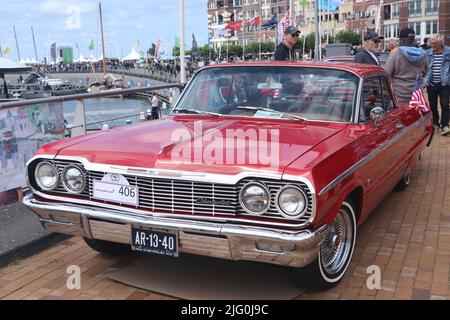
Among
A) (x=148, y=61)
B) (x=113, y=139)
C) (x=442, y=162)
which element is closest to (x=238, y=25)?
(x=148, y=61)

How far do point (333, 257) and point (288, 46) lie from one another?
408cm

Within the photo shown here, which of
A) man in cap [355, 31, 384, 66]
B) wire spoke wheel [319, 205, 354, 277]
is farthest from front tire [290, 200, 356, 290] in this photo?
man in cap [355, 31, 384, 66]

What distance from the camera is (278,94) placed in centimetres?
459

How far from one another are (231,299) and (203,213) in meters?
0.73

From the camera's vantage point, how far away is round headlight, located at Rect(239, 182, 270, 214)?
3188 mm

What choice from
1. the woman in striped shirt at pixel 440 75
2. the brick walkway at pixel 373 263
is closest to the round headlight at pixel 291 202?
the brick walkway at pixel 373 263

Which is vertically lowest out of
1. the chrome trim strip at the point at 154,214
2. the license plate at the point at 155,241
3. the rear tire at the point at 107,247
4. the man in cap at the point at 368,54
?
the rear tire at the point at 107,247

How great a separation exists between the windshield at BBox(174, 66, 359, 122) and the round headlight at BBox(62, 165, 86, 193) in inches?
57.4

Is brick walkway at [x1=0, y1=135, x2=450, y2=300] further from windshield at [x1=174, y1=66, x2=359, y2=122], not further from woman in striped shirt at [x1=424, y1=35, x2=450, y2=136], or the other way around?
woman in striped shirt at [x1=424, y1=35, x2=450, y2=136]

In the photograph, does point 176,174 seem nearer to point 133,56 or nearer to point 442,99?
point 442,99

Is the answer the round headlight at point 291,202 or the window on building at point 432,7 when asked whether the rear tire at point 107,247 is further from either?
the window on building at point 432,7

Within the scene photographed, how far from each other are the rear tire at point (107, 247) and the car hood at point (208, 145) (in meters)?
0.92

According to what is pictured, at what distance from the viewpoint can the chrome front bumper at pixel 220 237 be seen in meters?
3.13
